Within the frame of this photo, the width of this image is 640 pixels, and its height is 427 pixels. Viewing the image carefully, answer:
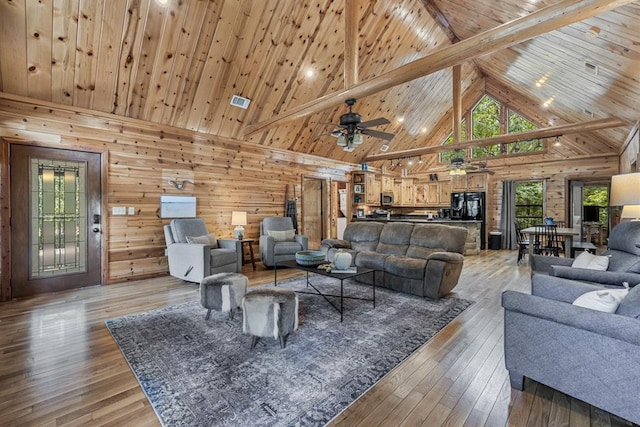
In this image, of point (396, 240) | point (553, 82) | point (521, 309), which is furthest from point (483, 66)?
point (521, 309)

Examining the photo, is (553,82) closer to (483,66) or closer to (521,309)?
(483,66)

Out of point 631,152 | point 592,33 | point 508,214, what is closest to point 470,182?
point 508,214

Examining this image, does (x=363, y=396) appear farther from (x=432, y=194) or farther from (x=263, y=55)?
(x=432, y=194)

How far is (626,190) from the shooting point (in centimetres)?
277

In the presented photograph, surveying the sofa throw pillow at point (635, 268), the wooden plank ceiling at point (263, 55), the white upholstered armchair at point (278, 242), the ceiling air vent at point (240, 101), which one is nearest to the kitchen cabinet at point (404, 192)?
the wooden plank ceiling at point (263, 55)

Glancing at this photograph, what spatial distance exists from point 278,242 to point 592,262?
15.0ft

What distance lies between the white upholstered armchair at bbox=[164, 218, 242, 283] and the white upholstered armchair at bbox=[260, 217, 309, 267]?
2.64 ft

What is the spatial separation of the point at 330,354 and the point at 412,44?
639 centimetres

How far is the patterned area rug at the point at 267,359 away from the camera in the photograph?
5.84ft

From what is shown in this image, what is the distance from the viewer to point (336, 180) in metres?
8.80

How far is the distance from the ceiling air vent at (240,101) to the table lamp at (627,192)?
524cm

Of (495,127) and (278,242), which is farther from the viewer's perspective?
(495,127)

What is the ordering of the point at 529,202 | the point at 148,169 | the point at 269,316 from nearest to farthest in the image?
the point at 269,316 < the point at 148,169 < the point at 529,202

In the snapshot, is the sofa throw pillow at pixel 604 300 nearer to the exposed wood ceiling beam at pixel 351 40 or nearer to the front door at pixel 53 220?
the exposed wood ceiling beam at pixel 351 40
